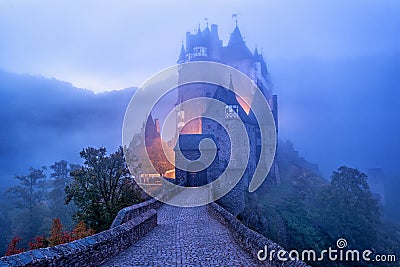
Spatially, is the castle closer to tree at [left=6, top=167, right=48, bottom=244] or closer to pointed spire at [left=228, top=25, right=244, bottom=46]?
pointed spire at [left=228, top=25, right=244, bottom=46]

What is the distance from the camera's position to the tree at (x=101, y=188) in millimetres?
21562

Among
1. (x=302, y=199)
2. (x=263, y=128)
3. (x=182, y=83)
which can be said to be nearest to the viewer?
(x=302, y=199)

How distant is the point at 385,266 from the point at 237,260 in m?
29.1

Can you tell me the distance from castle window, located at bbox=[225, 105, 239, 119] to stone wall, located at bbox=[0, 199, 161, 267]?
2880 centimetres

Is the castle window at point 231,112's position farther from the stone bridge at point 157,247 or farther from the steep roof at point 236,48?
the steep roof at point 236,48

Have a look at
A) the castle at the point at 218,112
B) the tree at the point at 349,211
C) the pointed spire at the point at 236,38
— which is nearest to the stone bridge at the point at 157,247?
the castle at the point at 218,112

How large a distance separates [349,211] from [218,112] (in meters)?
17.8

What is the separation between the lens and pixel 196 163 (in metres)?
37.0

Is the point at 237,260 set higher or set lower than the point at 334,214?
higher

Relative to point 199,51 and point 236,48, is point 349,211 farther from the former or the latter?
point 199,51

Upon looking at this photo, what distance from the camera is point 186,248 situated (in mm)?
10727

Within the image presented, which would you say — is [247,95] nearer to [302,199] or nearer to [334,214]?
[302,199]

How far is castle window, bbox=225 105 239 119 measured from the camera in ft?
136

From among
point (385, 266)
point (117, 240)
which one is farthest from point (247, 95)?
point (117, 240)
